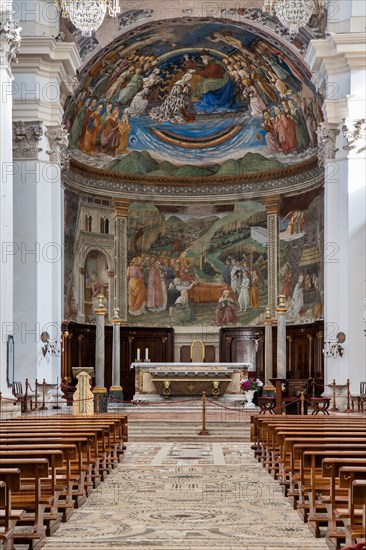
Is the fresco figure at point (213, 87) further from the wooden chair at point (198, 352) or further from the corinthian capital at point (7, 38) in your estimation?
the corinthian capital at point (7, 38)

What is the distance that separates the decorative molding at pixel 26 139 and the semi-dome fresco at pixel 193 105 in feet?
15.2

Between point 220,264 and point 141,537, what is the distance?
30.5 metres

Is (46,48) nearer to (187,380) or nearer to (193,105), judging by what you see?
(193,105)

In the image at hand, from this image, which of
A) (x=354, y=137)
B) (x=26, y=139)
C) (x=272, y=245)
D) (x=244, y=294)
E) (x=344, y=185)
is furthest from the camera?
(x=244, y=294)

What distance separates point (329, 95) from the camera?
3028cm

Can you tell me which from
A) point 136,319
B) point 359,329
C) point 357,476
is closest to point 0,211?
point 359,329

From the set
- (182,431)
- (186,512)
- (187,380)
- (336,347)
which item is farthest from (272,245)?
(186,512)

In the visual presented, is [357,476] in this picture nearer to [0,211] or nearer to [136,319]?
[0,211]

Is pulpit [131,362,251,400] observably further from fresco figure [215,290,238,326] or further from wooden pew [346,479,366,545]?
wooden pew [346,479,366,545]

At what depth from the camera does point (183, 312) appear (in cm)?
3981

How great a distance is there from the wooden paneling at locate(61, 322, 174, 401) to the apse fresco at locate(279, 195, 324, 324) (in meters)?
5.18

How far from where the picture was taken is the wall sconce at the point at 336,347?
1149 inches

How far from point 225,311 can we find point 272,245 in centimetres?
323

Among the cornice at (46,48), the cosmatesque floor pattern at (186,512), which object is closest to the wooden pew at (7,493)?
the cosmatesque floor pattern at (186,512)
